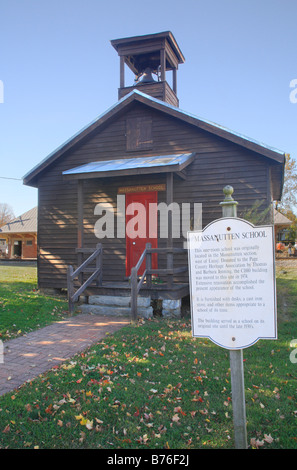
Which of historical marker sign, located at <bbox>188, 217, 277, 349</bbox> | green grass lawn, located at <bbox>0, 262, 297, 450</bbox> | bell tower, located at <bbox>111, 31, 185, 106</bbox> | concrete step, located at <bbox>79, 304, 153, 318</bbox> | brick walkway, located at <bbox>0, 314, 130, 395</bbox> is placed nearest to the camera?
historical marker sign, located at <bbox>188, 217, 277, 349</bbox>

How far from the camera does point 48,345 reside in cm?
651

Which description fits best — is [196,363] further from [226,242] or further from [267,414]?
[226,242]

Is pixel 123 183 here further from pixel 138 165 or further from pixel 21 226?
pixel 21 226

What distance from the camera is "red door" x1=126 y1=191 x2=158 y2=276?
11.4 metres

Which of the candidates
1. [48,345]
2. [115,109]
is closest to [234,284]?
[48,345]

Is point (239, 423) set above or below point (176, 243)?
below

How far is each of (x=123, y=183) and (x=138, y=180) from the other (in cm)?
53

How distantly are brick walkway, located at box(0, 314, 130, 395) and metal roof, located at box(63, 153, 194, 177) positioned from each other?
392 cm

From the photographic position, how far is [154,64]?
15.2 m

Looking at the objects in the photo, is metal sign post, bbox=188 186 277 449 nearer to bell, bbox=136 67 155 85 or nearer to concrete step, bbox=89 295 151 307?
concrete step, bbox=89 295 151 307

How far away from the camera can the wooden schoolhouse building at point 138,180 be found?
32.8 feet

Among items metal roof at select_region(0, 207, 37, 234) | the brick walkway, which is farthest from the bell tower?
metal roof at select_region(0, 207, 37, 234)
